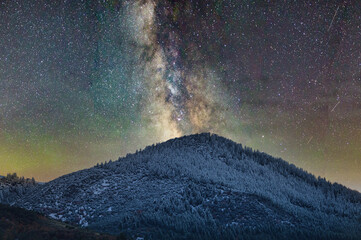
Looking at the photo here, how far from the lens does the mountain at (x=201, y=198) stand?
15.4 m

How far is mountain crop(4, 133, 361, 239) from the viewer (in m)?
15.4

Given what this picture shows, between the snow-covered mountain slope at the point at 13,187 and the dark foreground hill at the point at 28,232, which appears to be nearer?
the dark foreground hill at the point at 28,232

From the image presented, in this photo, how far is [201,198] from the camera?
19375 mm

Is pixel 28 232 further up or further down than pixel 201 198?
further down

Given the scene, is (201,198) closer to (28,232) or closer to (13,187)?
(28,232)

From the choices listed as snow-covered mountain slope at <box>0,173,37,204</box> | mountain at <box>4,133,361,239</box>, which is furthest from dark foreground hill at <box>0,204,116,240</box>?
snow-covered mountain slope at <box>0,173,37,204</box>

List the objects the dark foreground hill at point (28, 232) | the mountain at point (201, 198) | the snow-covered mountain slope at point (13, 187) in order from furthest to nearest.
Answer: the snow-covered mountain slope at point (13, 187)
the mountain at point (201, 198)
the dark foreground hill at point (28, 232)

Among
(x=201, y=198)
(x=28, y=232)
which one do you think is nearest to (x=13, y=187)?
(x=201, y=198)

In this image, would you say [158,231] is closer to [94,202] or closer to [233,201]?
[233,201]

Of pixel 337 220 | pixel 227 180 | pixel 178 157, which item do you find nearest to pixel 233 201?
pixel 227 180

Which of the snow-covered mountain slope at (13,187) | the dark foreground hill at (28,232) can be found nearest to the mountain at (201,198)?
the dark foreground hill at (28,232)

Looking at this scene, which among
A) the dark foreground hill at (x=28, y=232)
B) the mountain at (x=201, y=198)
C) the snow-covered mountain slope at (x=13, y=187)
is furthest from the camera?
the snow-covered mountain slope at (x=13, y=187)

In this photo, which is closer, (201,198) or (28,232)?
(28,232)

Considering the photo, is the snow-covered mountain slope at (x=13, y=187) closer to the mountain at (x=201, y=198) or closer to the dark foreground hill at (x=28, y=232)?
the mountain at (x=201, y=198)
